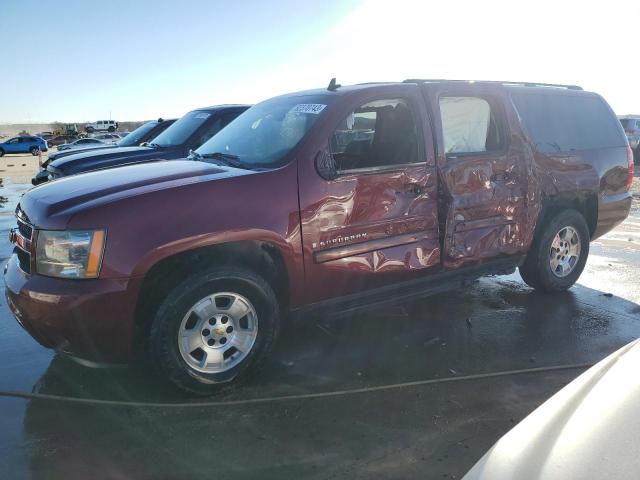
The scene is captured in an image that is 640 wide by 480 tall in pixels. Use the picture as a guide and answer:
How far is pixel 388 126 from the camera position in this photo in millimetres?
4266

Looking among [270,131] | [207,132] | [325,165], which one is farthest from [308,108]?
[207,132]

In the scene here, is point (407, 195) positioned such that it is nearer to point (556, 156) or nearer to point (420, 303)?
point (420, 303)

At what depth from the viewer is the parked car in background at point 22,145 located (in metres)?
34.3

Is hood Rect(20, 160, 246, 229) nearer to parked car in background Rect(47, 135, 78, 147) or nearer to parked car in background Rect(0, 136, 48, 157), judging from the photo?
parked car in background Rect(0, 136, 48, 157)

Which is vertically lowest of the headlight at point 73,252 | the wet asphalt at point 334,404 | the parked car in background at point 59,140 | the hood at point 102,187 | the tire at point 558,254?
the wet asphalt at point 334,404

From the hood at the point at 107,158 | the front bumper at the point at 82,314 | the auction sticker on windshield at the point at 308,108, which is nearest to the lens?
the front bumper at the point at 82,314

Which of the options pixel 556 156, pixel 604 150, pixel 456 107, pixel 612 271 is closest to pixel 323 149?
pixel 456 107

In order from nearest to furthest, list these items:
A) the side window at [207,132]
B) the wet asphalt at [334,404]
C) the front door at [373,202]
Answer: the wet asphalt at [334,404] < the front door at [373,202] < the side window at [207,132]

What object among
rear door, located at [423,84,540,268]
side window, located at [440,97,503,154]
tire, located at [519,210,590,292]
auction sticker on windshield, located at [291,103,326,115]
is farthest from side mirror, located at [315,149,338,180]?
tire, located at [519,210,590,292]

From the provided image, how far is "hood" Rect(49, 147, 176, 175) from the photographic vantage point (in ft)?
23.2

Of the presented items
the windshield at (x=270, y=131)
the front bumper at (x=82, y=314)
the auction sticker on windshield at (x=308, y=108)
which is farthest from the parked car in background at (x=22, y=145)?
the front bumper at (x=82, y=314)

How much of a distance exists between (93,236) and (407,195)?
2.17 metres

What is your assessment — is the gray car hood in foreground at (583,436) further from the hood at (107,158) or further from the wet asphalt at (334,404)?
the hood at (107,158)

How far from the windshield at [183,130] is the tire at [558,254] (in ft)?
16.6
